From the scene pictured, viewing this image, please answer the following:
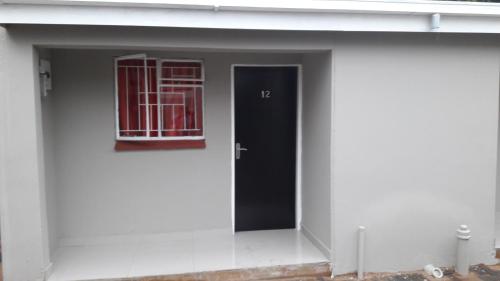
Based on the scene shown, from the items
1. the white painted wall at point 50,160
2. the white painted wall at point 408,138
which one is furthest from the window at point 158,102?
the white painted wall at point 408,138

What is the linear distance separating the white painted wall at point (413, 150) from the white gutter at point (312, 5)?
40 cm

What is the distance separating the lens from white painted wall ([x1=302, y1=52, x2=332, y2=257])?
178 inches

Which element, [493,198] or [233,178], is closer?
[493,198]

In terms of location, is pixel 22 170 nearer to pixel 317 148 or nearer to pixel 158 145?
pixel 158 145

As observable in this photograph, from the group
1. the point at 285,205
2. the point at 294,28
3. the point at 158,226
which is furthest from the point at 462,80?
the point at 158,226

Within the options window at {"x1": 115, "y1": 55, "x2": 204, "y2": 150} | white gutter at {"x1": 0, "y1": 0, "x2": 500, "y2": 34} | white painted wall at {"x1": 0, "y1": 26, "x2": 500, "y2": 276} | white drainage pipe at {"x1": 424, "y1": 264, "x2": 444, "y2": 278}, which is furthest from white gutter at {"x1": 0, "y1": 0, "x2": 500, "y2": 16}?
white drainage pipe at {"x1": 424, "y1": 264, "x2": 444, "y2": 278}

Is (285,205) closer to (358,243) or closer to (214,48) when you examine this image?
(358,243)

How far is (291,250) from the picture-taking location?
191 inches

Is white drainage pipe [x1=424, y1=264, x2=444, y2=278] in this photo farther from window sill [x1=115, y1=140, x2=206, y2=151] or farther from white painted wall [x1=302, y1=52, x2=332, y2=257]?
window sill [x1=115, y1=140, x2=206, y2=151]

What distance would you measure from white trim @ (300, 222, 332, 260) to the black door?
0.95 feet

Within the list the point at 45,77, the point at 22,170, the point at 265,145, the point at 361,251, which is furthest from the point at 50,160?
the point at 361,251

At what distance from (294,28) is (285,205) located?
2.44m

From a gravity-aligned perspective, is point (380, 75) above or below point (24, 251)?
above

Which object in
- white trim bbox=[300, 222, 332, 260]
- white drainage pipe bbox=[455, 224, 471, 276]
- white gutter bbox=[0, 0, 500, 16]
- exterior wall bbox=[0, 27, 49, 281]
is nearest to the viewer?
white gutter bbox=[0, 0, 500, 16]
